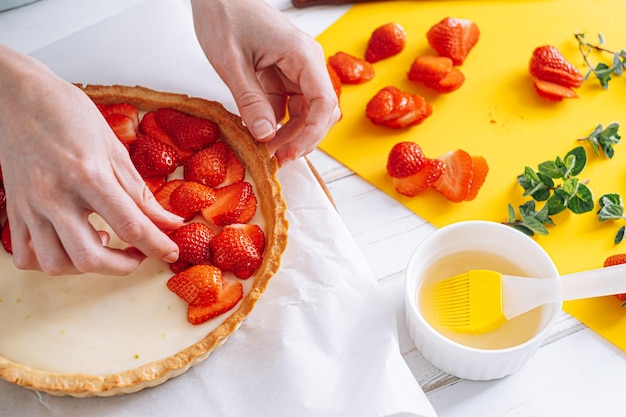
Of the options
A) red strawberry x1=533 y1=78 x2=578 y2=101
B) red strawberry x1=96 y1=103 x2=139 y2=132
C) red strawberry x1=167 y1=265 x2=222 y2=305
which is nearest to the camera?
red strawberry x1=167 y1=265 x2=222 y2=305

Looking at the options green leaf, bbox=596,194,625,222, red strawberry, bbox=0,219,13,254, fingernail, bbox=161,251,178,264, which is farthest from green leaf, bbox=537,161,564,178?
red strawberry, bbox=0,219,13,254

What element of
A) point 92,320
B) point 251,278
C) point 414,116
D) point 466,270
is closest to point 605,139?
point 414,116

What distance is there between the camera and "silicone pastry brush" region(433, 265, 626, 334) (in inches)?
69.0

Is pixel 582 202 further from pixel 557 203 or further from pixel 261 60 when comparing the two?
→ pixel 261 60

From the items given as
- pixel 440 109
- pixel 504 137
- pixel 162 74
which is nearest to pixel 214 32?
pixel 162 74

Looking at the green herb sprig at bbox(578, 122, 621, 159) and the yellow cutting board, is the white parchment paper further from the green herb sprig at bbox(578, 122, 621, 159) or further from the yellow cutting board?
the green herb sprig at bbox(578, 122, 621, 159)

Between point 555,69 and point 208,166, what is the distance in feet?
4.57

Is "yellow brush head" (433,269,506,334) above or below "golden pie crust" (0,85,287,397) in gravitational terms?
below

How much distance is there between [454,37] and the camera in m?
2.66

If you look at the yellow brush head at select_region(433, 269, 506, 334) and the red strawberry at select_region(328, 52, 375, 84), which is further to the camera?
the red strawberry at select_region(328, 52, 375, 84)

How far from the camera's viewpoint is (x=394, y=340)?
A: 1854mm

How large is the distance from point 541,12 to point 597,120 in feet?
1.99

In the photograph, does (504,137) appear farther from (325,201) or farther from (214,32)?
(214,32)

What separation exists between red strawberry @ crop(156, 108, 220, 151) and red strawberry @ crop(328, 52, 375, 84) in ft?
2.31
